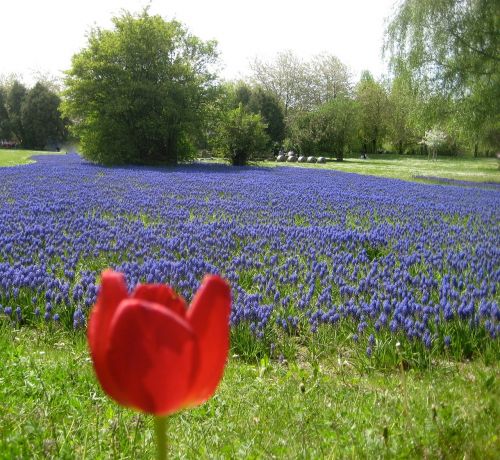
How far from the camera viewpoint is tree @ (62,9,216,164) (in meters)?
29.1

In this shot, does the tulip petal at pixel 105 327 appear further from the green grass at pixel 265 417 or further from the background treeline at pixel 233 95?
the background treeline at pixel 233 95

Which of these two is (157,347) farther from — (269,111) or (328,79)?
(328,79)

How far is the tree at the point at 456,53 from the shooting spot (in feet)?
67.9

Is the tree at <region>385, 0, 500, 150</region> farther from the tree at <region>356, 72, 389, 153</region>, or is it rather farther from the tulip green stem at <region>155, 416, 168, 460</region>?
the tree at <region>356, 72, 389, 153</region>

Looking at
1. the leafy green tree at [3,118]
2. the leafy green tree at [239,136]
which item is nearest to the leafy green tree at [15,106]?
the leafy green tree at [3,118]

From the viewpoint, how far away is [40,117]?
56.0m

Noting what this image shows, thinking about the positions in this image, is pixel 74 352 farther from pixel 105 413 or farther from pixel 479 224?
pixel 479 224

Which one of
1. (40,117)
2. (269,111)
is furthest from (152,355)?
(40,117)

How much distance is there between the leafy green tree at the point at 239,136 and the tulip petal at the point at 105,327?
32.1 meters

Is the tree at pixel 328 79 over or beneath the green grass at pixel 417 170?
over

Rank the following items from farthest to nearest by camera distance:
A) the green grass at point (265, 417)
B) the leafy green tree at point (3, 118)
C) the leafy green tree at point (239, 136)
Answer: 1. the leafy green tree at point (3, 118)
2. the leafy green tree at point (239, 136)
3. the green grass at point (265, 417)

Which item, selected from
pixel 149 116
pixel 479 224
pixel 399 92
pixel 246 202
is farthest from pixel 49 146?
pixel 479 224

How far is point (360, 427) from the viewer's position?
93.1 inches

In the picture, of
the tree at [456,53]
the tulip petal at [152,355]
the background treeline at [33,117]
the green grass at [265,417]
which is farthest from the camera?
the background treeline at [33,117]
